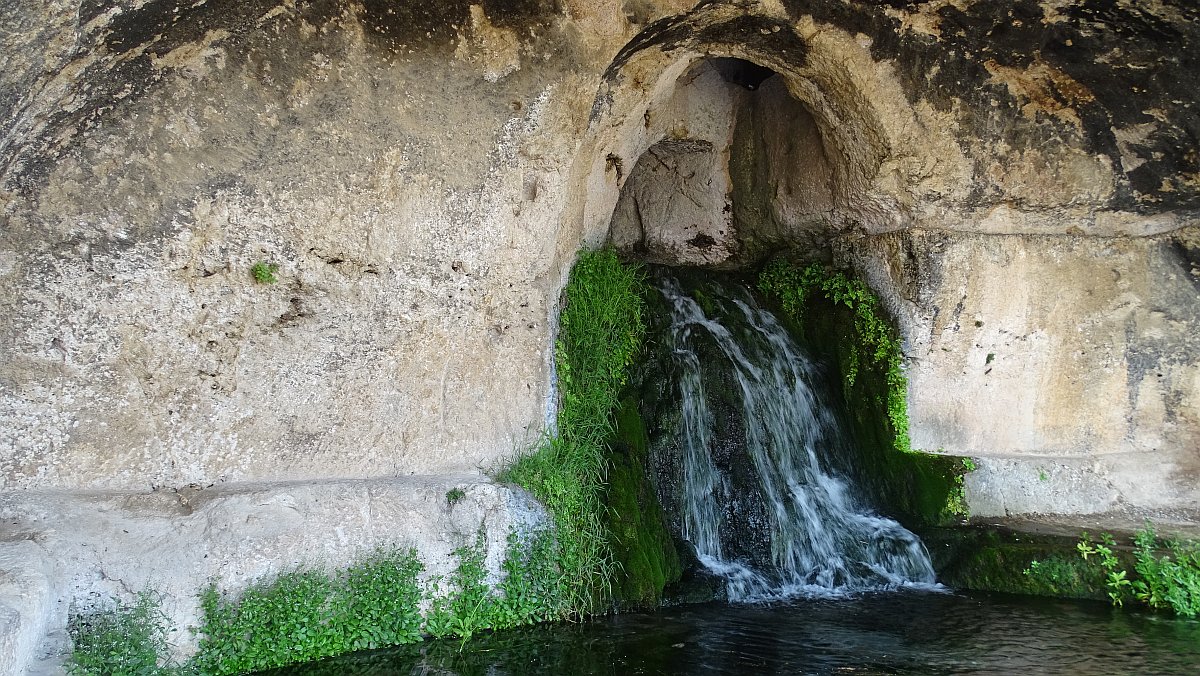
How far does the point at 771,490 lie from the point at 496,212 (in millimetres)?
2819

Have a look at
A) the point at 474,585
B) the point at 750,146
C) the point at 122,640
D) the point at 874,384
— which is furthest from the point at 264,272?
the point at 750,146

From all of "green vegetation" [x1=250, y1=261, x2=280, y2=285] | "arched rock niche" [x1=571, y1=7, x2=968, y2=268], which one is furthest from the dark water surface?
"arched rock niche" [x1=571, y1=7, x2=968, y2=268]

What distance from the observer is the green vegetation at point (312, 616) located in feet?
14.4

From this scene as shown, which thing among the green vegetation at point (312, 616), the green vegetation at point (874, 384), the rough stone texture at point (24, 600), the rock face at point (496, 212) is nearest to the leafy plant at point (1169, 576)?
the rock face at point (496, 212)

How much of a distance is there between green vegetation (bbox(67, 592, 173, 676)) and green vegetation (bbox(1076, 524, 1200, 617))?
18.3 feet

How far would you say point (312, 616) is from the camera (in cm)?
462

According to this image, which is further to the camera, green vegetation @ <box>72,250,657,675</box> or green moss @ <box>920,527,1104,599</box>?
green moss @ <box>920,527,1104,599</box>

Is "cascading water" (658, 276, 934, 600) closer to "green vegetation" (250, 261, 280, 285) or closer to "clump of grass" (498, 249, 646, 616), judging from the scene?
"clump of grass" (498, 249, 646, 616)

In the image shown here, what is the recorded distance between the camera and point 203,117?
4.62 m

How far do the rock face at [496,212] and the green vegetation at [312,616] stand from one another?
733 millimetres

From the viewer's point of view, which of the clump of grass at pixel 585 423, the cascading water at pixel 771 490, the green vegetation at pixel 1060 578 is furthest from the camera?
the cascading water at pixel 771 490

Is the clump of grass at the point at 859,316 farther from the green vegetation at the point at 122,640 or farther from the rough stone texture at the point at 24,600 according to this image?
the rough stone texture at the point at 24,600

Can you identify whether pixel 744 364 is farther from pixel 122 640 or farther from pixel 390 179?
pixel 122 640

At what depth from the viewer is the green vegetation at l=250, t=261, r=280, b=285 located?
499cm
